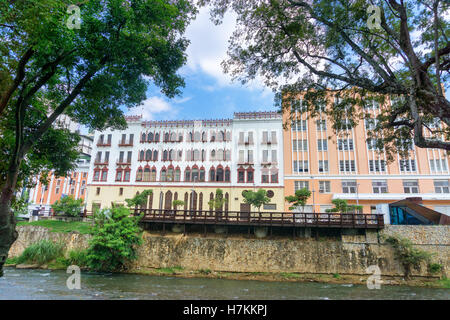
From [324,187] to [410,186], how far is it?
30.5 feet

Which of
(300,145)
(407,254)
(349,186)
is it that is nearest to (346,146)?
(349,186)

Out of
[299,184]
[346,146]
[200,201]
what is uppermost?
[346,146]

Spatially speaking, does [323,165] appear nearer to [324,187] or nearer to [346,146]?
[324,187]

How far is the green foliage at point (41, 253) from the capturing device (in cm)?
2114

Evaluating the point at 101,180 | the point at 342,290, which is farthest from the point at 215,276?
the point at 101,180

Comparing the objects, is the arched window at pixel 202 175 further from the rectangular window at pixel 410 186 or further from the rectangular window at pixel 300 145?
the rectangular window at pixel 410 186

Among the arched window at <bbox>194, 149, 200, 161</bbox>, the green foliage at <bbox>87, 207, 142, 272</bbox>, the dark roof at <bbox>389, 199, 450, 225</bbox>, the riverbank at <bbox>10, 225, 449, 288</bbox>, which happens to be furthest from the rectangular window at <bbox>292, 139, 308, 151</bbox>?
the green foliage at <bbox>87, 207, 142, 272</bbox>

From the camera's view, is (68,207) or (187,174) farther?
(187,174)

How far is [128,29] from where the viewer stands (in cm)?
705

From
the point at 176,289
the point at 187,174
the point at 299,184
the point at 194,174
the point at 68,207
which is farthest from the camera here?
the point at 187,174

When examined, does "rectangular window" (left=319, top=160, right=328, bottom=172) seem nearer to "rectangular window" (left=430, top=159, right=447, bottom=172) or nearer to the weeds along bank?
"rectangular window" (left=430, top=159, right=447, bottom=172)

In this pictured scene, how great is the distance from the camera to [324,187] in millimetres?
30719
